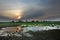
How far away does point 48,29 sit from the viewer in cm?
263

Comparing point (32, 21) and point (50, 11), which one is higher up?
point (50, 11)

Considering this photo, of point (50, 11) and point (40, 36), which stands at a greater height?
point (50, 11)

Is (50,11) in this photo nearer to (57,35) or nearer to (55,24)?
(55,24)

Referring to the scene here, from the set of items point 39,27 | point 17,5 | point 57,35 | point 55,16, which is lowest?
point 57,35

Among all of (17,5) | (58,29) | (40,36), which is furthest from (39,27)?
(17,5)

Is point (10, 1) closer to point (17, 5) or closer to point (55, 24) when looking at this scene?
point (17, 5)

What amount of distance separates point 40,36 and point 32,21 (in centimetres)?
32

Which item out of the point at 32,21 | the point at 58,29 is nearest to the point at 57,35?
the point at 58,29

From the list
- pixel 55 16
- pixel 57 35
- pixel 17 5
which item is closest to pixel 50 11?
pixel 55 16

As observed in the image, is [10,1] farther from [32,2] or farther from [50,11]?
[50,11]

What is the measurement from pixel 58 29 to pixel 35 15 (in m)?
0.52

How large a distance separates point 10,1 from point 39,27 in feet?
2.43

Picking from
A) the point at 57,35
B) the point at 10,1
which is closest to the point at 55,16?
the point at 57,35

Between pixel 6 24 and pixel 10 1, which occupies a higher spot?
pixel 10 1
